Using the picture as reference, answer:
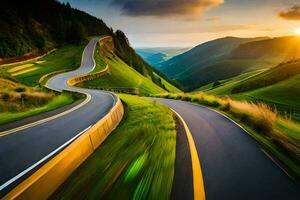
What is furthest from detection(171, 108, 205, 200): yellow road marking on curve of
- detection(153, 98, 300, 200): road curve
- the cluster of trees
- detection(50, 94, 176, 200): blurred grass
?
the cluster of trees

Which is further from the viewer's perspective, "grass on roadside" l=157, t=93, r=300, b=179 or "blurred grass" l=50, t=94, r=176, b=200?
"grass on roadside" l=157, t=93, r=300, b=179

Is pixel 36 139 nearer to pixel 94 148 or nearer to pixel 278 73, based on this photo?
pixel 94 148

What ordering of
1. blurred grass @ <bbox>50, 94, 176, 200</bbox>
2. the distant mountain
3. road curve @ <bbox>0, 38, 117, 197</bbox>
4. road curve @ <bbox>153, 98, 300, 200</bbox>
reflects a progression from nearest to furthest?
1. blurred grass @ <bbox>50, 94, 176, 200</bbox>
2. road curve @ <bbox>153, 98, 300, 200</bbox>
3. road curve @ <bbox>0, 38, 117, 197</bbox>
4. the distant mountain

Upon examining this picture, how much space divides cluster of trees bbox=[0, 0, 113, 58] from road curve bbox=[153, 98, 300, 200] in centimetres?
6888

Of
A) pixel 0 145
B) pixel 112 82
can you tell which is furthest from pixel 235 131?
pixel 112 82

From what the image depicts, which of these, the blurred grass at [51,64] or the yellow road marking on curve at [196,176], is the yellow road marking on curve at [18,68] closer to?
the blurred grass at [51,64]

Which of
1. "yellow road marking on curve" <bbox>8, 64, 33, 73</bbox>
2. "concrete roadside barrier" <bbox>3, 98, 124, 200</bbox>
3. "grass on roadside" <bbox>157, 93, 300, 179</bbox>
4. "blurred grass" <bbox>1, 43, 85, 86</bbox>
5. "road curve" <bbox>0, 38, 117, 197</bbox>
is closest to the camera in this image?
"concrete roadside barrier" <bbox>3, 98, 124, 200</bbox>

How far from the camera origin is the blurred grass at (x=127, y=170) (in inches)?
228

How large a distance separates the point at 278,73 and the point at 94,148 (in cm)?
8139

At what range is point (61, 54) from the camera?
91.7 meters

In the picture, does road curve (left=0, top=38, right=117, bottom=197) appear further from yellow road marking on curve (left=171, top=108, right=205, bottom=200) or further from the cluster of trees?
the cluster of trees

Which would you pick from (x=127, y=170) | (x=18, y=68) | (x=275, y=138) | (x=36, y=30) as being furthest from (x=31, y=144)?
(x=36, y=30)

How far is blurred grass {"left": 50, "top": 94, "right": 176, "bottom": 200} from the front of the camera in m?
5.79

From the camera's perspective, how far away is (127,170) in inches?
281
